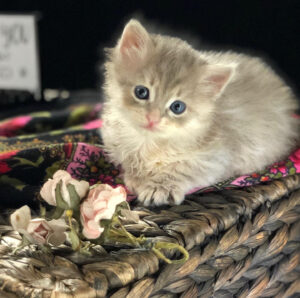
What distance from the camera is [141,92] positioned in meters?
0.89

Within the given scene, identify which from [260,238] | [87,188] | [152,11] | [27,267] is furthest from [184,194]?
[152,11]

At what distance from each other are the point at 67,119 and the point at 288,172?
2.64 ft

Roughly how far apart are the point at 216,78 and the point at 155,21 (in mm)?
879

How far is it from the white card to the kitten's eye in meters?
1.15

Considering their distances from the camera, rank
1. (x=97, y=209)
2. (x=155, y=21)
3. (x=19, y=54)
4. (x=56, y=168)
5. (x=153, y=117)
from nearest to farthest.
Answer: (x=97, y=209) < (x=153, y=117) < (x=56, y=168) < (x=155, y=21) < (x=19, y=54)

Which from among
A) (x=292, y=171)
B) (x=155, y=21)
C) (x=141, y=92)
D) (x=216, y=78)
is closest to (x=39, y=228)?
(x=141, y=92)

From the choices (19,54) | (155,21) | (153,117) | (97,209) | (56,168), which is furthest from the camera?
(19,54)

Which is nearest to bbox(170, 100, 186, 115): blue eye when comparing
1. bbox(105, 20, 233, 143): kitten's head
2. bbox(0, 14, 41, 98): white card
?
bbox(105, 20, 233, 143): kitten's head

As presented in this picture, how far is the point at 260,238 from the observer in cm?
86

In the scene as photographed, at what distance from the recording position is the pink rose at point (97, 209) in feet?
2.08

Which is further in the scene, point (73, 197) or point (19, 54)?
point (19, 54)

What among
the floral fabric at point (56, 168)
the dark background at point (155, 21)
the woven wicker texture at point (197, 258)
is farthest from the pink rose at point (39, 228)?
the dark background at point (155, 21)

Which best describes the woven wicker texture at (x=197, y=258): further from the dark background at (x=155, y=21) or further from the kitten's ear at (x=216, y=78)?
the dark background at (x=155, y=21)

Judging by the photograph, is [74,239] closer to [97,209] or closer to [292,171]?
[97,209]
